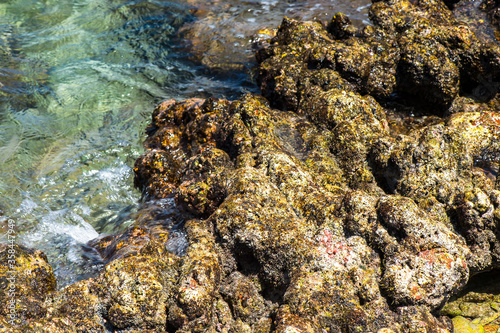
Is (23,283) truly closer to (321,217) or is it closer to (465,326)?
(321,217)

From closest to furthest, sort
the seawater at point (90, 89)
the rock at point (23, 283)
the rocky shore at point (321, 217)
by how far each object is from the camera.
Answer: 1. the rocky shore at point (321, 217)
2. the rock at point (23, 283)
3. the seawater at point (90, 89)

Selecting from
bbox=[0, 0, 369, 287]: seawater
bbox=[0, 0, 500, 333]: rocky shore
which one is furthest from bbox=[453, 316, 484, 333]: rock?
bbox=[0, 0, 369, 287]: seawater

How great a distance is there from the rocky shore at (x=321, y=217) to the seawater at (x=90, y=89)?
32.6 inches

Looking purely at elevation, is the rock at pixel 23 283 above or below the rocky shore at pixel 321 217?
below

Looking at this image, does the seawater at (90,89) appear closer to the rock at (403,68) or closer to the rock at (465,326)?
the rock at (403,68)

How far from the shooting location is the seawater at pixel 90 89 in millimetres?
5906

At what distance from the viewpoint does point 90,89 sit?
8.62 m

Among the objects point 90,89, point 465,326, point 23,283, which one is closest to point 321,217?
point 465,326

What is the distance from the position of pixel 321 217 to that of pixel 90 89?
6.56m

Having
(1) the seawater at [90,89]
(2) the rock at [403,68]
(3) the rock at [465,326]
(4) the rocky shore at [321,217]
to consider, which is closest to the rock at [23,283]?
(4) the rocky shore at [321,217]

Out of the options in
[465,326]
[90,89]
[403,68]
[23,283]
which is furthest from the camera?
[90,89]

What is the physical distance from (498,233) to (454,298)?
0.84m

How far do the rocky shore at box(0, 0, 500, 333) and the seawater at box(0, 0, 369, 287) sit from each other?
32.6 inches

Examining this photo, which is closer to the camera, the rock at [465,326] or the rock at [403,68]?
the rock at [465,326]
